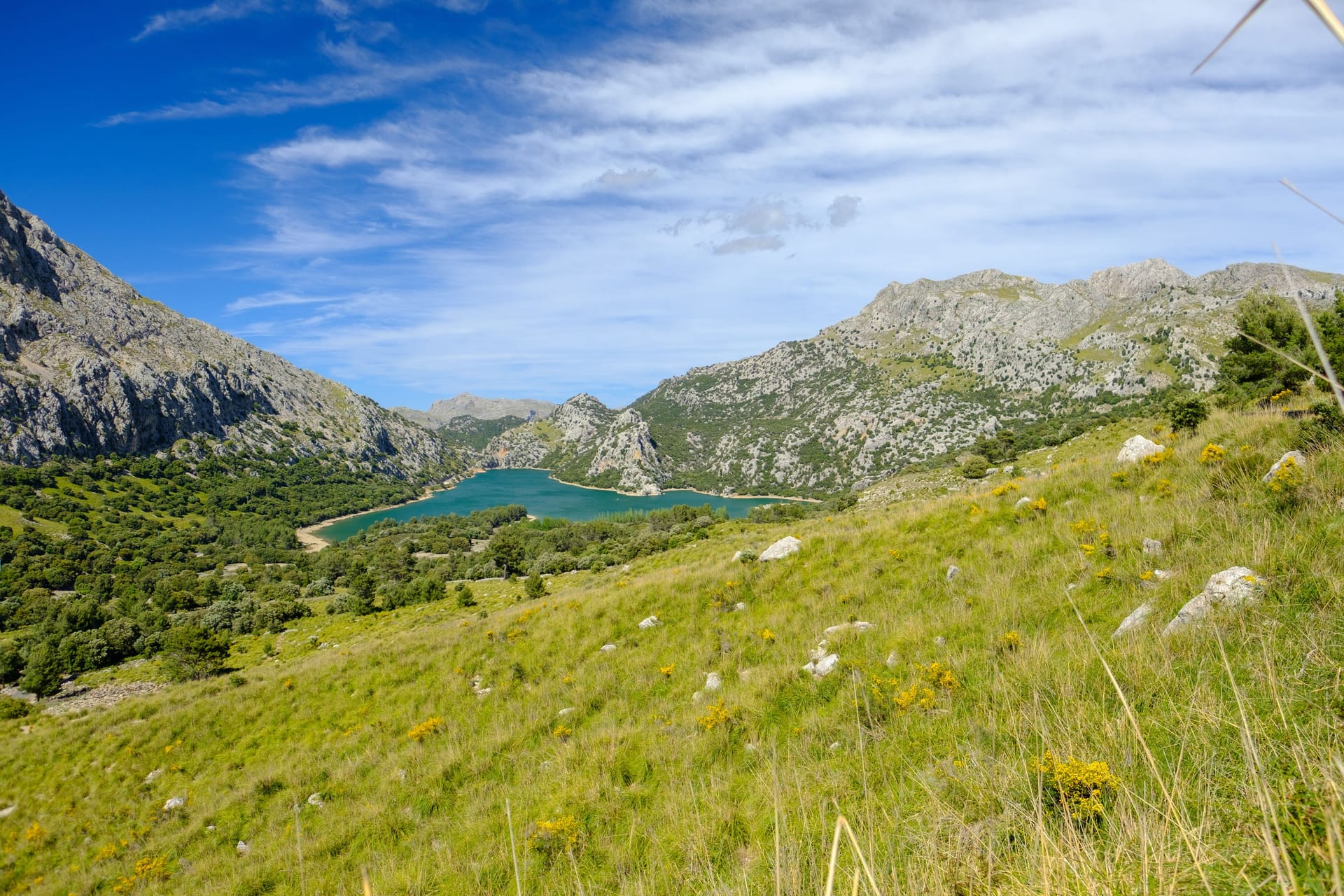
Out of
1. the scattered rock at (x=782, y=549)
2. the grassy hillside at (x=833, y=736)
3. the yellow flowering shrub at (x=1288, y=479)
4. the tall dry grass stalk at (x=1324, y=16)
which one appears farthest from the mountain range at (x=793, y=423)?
the tall dry grass stalk at (x=1324, y=16)

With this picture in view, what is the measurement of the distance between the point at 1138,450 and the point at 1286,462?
13.2 ft

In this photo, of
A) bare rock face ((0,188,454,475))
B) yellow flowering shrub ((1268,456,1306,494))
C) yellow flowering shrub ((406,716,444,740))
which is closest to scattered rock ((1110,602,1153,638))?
yellow flowering shrub ((1268,456,1306,494))

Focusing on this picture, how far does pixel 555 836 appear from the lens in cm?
525

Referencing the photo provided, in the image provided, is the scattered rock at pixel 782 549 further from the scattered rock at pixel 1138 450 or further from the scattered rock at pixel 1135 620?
the scattered rock at pixel 1135 620

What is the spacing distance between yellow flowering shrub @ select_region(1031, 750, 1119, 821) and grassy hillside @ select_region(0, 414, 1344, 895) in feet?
0.06

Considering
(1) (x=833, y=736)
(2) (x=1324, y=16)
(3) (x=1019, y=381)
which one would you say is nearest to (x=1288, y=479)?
(1) (x=833, y=736)

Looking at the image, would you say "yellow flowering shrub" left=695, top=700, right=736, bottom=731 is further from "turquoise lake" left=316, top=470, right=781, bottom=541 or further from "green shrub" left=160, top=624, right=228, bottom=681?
"turquoise lake" left=316, top=470, right=781, bottom=541

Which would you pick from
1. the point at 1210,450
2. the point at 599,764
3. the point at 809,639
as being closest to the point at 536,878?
the point at 599,764

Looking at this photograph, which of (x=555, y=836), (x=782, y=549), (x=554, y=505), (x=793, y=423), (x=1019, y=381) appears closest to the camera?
(x=555, y=836)

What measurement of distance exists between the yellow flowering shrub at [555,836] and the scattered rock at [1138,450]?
36.7ft

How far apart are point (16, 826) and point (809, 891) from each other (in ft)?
54.1

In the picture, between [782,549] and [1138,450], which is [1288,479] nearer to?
[1138,450]

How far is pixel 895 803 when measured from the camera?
13.7 ft

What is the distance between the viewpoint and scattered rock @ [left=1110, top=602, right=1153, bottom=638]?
5.38 metres
